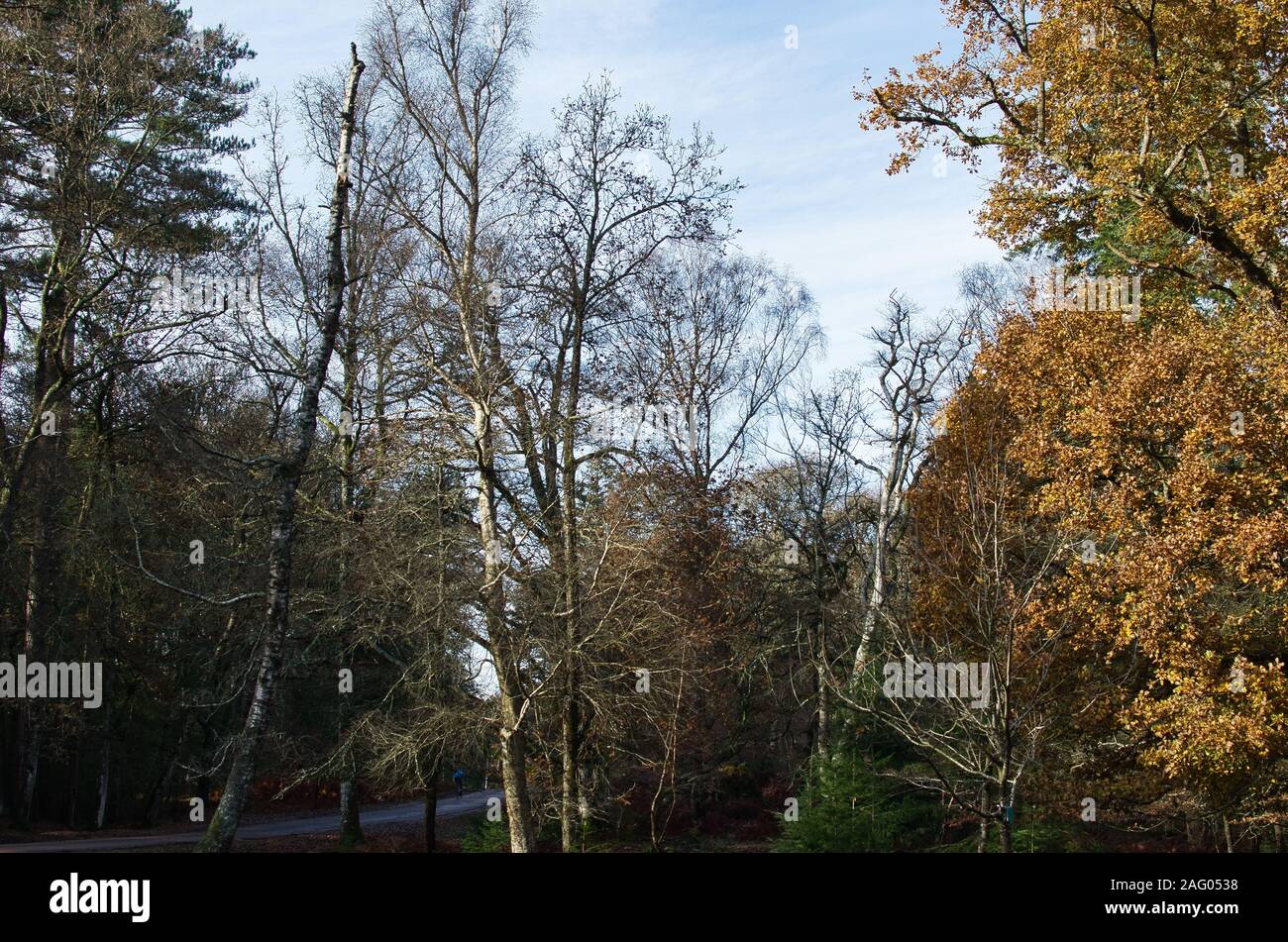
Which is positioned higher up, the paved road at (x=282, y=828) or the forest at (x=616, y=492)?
the forest at (x=616, y=492)

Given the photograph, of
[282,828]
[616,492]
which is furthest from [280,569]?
[282,828]

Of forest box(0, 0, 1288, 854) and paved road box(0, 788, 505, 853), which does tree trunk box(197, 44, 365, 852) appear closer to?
forest box(0, 0, 1288, 854)

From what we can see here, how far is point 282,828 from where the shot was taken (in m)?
28.9

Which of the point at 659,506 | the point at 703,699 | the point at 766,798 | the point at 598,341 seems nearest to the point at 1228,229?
the point at 659,506

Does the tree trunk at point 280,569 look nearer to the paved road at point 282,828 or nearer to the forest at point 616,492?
the forest at point 616,492

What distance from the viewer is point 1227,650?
14602 millimetres

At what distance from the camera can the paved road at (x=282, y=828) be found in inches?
861

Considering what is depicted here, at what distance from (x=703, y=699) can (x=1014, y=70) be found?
13545mm

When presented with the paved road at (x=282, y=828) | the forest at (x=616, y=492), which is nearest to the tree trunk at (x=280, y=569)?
the forest at (x=616, y=492)

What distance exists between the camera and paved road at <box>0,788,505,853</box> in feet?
71.7

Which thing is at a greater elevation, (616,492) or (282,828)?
(616,492)

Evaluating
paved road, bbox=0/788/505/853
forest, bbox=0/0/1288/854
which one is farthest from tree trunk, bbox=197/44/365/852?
paved road, bbox=0/788/505/853

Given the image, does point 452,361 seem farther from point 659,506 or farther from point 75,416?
point 75,416

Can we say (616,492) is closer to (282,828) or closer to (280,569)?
(280,569)
